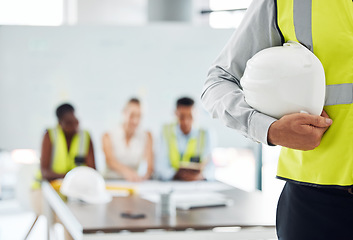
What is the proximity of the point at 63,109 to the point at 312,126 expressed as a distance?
4.69m

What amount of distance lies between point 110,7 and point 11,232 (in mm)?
5215

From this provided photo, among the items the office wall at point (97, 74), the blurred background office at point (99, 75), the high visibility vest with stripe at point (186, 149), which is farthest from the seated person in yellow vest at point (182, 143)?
the office wall at point (97, 74)

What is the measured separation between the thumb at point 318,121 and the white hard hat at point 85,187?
2200mm

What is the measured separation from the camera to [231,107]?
1068mm

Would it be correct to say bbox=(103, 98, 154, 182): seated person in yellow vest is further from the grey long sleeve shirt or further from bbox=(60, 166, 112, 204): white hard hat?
the grey long sleeve shirt

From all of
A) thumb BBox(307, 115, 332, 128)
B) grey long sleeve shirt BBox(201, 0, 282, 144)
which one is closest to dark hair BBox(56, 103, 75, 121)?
grey long sleeve shirt BBox(201, 0, 282, 144)

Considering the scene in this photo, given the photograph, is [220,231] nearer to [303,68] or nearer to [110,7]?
[303,68]

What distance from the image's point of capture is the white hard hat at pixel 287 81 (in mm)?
967

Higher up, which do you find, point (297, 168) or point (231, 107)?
point (231, 107)

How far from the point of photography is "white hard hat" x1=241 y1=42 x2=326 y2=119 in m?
0.97

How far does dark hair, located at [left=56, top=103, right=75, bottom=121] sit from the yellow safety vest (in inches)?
8.2

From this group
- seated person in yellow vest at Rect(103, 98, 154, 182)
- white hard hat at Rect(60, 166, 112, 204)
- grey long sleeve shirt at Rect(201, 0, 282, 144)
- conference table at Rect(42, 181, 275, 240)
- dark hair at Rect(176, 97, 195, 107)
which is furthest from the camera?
seated person in yellow vest at Rect(103, 98, 154, 182)

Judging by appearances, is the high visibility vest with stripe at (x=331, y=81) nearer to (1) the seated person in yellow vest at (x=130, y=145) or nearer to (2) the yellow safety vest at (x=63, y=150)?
(1) the seated person in yellow vest at (x=130, y=145)

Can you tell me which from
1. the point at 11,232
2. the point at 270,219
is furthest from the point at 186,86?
the point at 270,219
